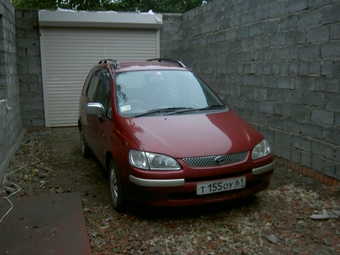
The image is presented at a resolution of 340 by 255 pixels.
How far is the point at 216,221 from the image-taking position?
13.4ft

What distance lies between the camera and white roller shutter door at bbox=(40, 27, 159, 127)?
952 centimetres

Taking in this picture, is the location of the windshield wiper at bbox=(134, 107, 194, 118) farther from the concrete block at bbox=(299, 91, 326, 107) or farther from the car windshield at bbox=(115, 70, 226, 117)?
the concrete block at bbox=(299, 91, 326, 107)

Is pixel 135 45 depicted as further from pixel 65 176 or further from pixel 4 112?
pixel 65 176

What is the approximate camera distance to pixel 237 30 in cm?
725

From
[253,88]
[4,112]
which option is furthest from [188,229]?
[4,112]

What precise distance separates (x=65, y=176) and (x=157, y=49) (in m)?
5.72

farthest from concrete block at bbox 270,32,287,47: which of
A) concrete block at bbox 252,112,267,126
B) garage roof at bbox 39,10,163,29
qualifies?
garage roof at bbox 39,10,163,29

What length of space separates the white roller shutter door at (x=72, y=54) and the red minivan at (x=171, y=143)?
4.73m

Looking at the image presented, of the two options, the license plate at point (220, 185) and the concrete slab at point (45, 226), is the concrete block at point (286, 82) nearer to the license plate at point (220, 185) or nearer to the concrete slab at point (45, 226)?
the license plate at point (220, 185)

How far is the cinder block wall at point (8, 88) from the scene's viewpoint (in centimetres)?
618

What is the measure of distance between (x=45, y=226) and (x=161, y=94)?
2250 mm

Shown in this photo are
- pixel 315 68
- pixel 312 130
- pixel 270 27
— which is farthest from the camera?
pixel 270 27

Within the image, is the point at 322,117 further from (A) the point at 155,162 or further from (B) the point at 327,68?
(A) the point at 155,162

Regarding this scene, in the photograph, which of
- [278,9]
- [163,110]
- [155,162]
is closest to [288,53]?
[278,9]
